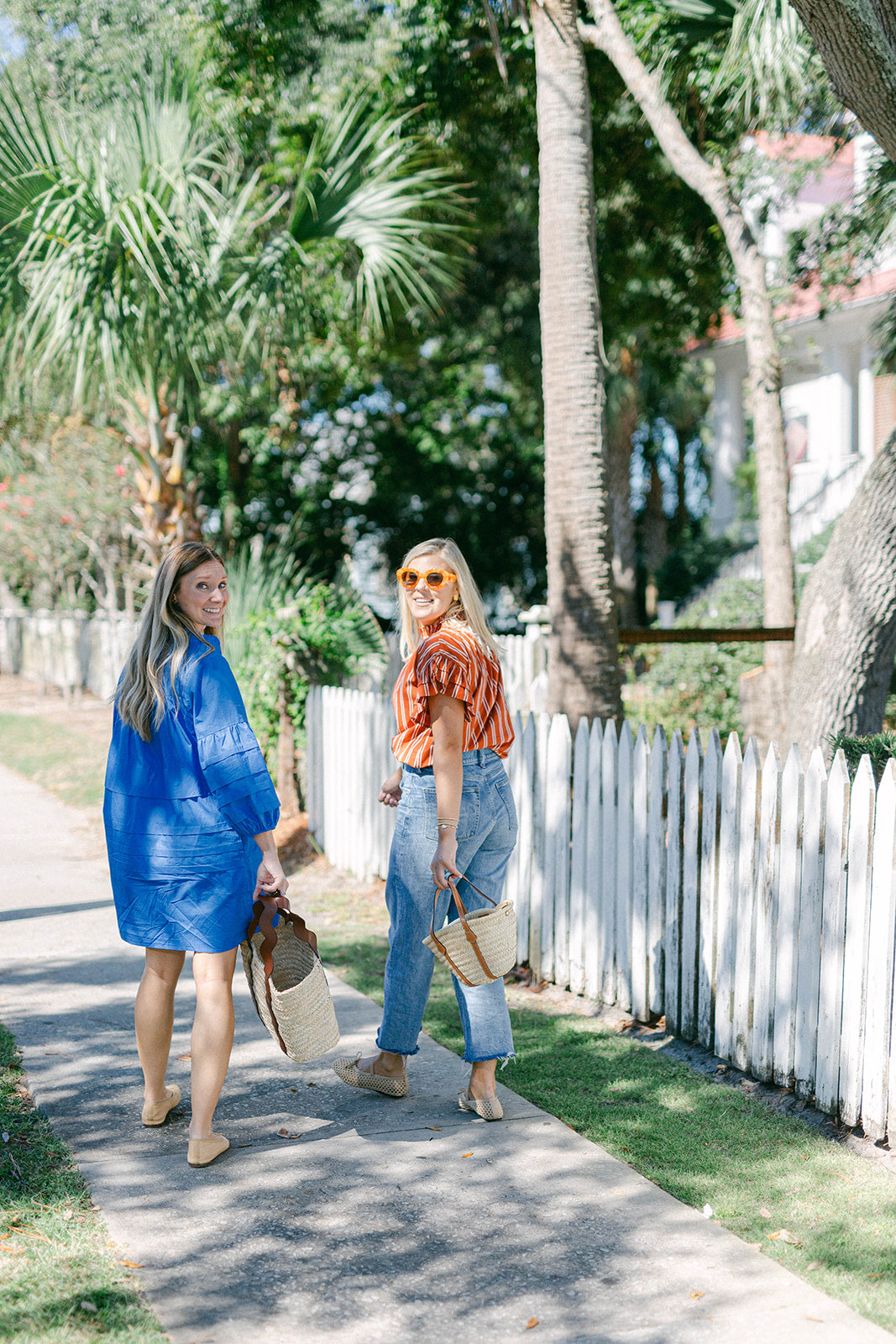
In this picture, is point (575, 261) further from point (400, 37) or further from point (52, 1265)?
point (400, 37)

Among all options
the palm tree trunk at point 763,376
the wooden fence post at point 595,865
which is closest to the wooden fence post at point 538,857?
the wooden fence post at point 595,865

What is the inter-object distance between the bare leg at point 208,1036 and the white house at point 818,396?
1650 centimetres

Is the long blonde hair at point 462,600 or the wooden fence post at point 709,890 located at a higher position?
the long blonde hair at point 462,600

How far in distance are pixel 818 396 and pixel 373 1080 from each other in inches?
839

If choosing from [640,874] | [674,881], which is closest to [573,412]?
[640,874]

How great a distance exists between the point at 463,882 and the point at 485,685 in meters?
0.64

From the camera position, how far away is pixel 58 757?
1298cm

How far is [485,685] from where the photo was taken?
382cm

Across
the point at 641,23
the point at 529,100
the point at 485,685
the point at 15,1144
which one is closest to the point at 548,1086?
the point at 485,685

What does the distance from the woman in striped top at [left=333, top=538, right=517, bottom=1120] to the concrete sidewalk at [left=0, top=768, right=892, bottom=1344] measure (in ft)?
0.98

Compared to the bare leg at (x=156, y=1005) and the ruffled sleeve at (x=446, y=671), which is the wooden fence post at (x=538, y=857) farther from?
the bare leg at (x=156, y=1005)

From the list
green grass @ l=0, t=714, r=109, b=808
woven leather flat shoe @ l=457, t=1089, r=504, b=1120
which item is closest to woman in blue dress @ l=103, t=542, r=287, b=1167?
woven leather flat shoe @ l=457, t=1089, r=504, b=1120

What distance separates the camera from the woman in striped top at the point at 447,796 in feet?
12.2

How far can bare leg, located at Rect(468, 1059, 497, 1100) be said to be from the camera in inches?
154
